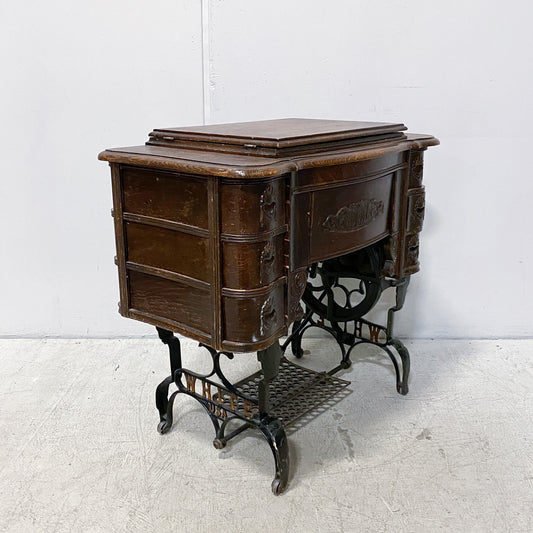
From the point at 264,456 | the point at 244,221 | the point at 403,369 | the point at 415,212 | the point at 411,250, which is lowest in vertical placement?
the point at 264,456

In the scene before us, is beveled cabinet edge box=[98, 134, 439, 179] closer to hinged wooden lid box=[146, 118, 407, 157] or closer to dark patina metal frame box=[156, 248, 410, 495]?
hinged wooden lid box=[146, 118, 407, 157]

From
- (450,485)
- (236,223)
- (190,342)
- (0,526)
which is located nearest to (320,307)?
(190,342)

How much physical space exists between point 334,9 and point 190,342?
1.76 meters

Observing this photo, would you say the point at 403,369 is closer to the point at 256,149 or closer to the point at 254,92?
the point at 256,149

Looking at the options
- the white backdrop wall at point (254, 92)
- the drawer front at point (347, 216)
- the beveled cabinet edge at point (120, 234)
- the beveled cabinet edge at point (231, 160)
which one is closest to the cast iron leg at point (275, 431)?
the drawer front at point (347, 216)

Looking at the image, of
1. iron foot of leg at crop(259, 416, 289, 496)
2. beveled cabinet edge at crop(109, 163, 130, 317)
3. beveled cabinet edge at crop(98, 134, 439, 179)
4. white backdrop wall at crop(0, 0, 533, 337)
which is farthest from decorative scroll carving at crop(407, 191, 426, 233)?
beveled cabinet edge at crop(109, 163, 130, 317)

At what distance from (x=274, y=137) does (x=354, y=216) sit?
0.42m

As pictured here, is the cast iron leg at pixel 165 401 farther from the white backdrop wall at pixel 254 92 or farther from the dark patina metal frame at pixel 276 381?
the white backdrop wall at pixel 254 92

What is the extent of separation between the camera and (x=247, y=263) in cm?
174

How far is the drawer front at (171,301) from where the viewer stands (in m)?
1.86

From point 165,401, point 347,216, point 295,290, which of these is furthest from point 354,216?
point 165,401

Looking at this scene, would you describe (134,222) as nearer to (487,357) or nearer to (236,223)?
(236,223)

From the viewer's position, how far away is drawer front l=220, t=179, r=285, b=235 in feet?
5.53

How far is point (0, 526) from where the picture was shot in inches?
75.4
